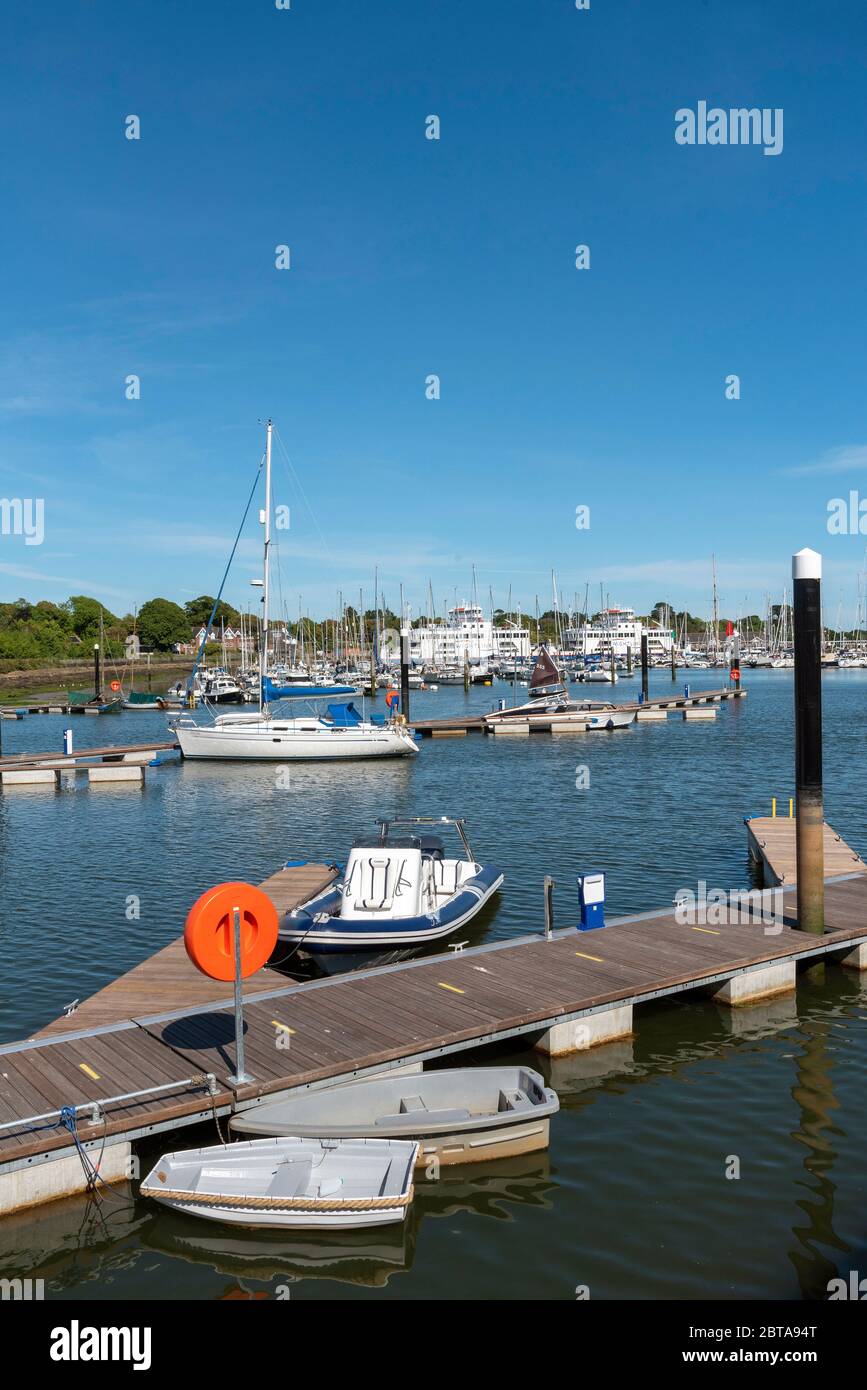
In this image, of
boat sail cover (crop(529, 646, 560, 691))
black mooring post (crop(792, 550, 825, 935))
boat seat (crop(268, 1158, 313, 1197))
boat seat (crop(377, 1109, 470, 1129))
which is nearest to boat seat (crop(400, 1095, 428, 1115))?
boat seat (crop(377, 1109, 470, 1129))

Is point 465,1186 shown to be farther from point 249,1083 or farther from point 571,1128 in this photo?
point 249,1083

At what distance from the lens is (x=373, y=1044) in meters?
12.1

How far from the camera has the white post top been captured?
15719mm

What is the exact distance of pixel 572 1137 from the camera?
11773mm

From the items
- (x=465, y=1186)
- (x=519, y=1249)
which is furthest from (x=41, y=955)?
(x=519, y=1249)

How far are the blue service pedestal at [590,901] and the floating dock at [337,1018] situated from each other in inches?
7.6

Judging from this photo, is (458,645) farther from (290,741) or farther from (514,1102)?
(514,1102)

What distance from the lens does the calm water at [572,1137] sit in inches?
363

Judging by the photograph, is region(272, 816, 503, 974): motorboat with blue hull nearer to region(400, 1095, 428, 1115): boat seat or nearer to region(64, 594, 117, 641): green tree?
region(400, 1095, 428, 1115): boat seat

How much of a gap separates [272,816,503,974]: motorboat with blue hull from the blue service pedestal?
2.28 m

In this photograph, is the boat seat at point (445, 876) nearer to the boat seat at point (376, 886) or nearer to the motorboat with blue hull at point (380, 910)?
the motorboat with blue hull at point (380, 910)

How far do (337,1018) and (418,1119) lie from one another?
260 cm
